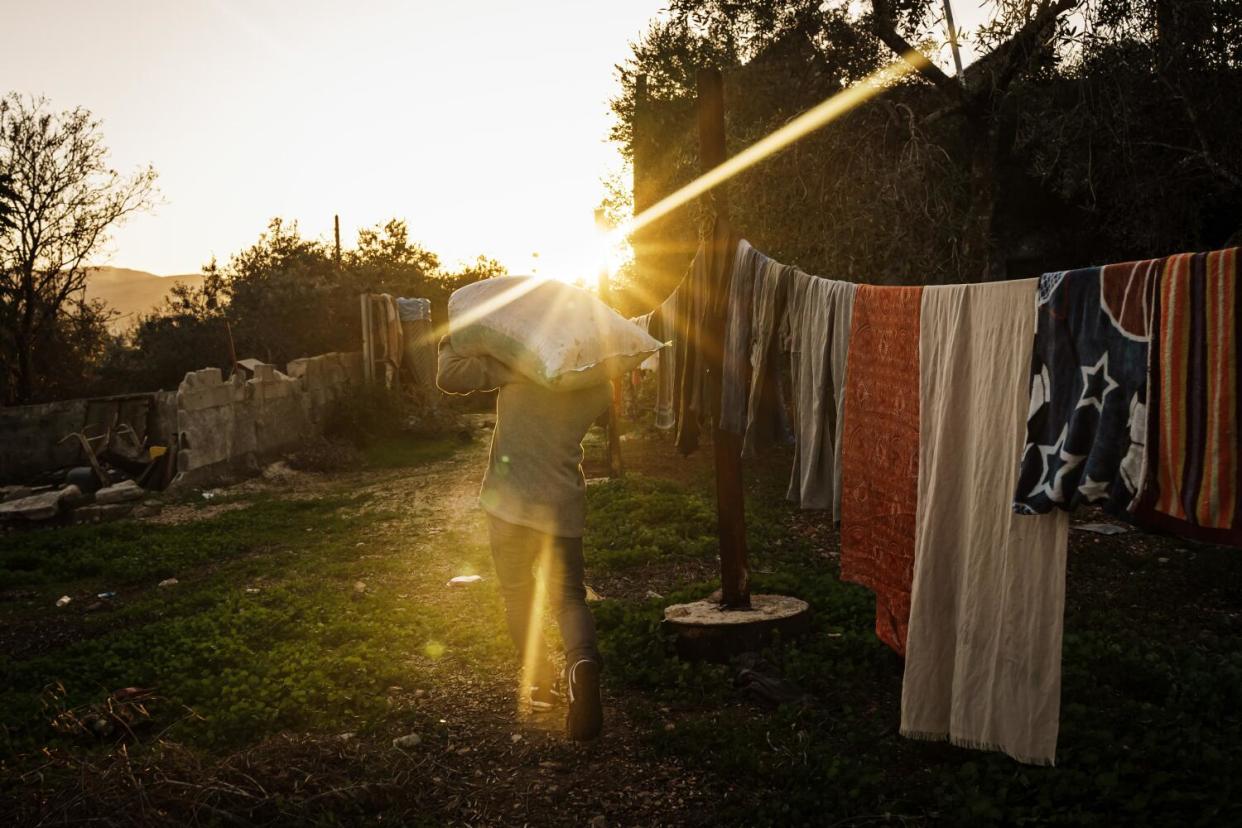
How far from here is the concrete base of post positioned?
461 cm

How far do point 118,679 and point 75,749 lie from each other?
0.87 metres

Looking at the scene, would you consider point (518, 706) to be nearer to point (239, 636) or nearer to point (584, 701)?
point (584, 701)

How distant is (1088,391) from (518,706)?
121 inches

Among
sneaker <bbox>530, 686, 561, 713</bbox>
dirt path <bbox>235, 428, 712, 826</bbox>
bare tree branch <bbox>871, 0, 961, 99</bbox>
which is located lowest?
dirt path <bbox>235, 428, 712, 826</bbox>

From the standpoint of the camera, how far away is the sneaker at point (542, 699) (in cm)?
418

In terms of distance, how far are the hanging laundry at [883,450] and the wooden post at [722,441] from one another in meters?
1.12

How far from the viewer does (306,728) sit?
4.01m

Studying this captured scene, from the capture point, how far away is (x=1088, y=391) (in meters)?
2.50

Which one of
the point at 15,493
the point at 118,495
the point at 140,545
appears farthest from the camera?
the point at 15,493

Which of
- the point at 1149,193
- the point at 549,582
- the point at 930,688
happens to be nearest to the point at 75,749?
the point at 549,582

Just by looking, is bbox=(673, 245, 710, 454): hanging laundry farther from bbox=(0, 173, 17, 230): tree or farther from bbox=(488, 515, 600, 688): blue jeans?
bbox=(0, 173, 17, 230): tree

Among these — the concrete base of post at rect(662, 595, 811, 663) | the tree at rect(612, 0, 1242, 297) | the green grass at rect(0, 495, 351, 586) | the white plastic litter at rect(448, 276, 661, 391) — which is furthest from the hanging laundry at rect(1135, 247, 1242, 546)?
the green grass at rect(0, 495, 351, 586)

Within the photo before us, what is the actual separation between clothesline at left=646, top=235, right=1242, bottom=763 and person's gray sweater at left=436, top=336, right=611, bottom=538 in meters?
1.06

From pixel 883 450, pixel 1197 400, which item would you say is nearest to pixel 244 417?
pixel 883 450
